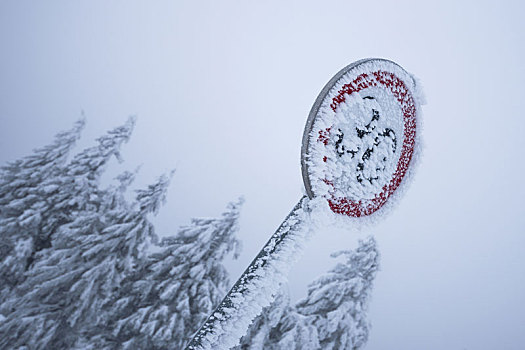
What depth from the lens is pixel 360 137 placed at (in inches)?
55.4

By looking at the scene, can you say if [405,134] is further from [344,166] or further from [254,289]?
[254,289]

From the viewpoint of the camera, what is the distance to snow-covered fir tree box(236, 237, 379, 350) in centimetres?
861

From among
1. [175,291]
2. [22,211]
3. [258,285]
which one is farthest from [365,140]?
[22,211]

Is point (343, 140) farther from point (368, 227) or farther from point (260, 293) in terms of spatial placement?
point (260, 293)

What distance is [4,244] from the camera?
10.1m

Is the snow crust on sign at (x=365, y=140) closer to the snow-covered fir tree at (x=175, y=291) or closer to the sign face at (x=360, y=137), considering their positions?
the sign face at (x=360, y=137)

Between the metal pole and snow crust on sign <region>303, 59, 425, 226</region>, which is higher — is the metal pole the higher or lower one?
the lower one

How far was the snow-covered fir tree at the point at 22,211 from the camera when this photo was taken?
9.91 m

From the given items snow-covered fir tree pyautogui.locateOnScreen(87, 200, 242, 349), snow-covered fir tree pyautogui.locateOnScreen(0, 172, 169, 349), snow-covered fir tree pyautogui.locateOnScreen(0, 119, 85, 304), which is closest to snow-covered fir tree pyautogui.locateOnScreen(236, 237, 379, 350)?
snow-covered fir tree pyautogui.locateOnScreen(87, 200, 242, 349)

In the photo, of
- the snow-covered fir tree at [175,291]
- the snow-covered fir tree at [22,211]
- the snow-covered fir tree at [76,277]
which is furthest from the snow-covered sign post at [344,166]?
the snow-covered fir tree at [22,211]

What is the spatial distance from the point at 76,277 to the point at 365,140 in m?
9.67

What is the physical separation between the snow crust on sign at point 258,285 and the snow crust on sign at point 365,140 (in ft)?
0.52

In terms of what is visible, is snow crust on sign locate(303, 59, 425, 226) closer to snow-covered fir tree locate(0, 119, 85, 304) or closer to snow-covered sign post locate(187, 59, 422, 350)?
snow-covered sign post locate(187, 59, 422, 350)

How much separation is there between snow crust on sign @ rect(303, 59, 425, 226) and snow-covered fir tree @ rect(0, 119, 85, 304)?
10923 mm
